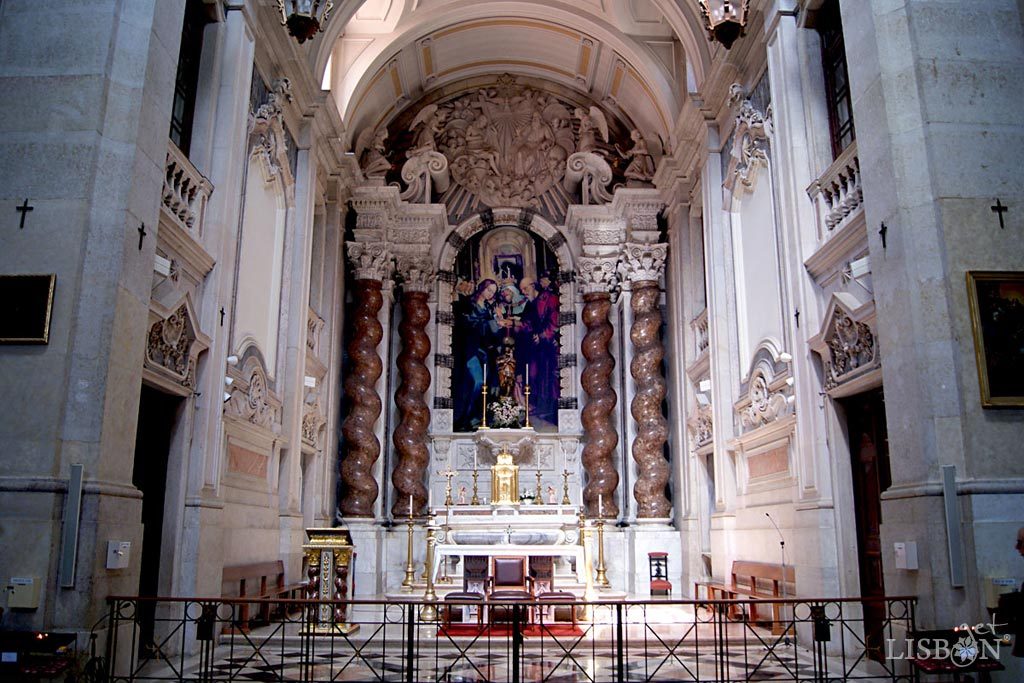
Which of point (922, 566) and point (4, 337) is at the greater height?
point (4, 337)

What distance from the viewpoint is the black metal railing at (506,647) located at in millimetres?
6074

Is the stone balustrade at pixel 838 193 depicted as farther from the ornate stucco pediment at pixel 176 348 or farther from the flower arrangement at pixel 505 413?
the flower arrangement at pixel 505 413

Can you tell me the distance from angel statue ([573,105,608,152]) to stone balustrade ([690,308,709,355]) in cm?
468

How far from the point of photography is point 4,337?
6.54 metres

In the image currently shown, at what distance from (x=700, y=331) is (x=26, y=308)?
404 inches

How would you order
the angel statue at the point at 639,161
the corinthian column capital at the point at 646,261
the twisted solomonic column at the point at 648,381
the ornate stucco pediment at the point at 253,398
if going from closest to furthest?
the ornate stucco pediment at the point at 253,398 < the twisted solomonic column at the point at 648,381 < the corinthian column capital at the point at 646,261 < the angel statue at the point at 639,161

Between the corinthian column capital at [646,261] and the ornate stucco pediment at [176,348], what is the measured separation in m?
8.88

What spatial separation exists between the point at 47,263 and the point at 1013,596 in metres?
6.95

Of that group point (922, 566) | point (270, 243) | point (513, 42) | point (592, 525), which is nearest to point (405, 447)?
point (592, 525)

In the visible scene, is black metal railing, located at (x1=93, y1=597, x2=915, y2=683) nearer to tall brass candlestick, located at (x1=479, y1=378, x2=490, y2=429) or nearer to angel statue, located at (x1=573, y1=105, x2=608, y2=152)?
tall brass candlestick, located at (x1=479, y1=378, x2=490, y2=429)

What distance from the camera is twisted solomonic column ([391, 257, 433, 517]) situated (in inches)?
614

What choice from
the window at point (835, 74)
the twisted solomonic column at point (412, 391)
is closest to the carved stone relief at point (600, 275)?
the twisted solomonic column at point (412, 391)

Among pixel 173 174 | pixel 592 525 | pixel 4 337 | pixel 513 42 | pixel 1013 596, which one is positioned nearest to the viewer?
pixel 1013 596

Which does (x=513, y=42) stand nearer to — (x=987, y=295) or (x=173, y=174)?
(x=173, y=174)
